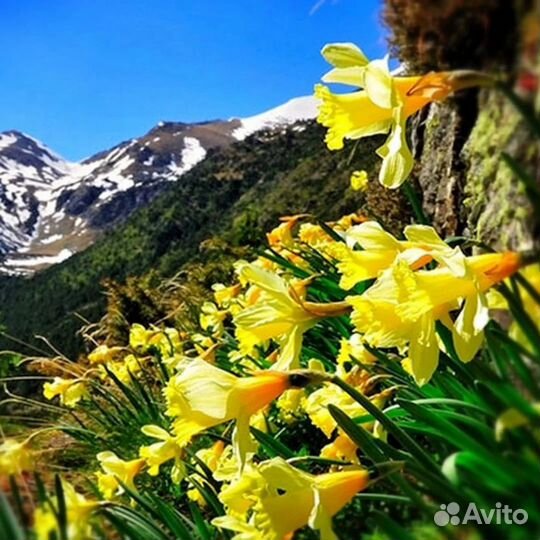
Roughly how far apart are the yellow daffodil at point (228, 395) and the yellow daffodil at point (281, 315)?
0.23 metres

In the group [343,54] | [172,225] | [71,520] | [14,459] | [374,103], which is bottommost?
[71,520]

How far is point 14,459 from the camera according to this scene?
4.16 ft

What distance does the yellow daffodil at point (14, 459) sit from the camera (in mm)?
1196

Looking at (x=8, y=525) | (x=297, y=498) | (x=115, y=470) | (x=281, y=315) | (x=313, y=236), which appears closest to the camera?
(x=8, y=525)

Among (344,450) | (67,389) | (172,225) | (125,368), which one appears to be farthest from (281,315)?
(172,225)

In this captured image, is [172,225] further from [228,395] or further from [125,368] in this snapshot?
[228,395]

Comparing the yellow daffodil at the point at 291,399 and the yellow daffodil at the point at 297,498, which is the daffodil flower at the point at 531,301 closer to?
the yellow daffodil at the point at 297,498

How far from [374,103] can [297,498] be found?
921 millimetres

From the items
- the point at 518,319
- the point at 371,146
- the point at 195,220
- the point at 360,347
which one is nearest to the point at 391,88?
the point at 518,319

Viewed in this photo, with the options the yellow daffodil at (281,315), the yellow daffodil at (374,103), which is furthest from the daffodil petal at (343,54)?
the yellow daffodil at (281,315)

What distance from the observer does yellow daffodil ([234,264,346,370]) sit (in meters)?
1.86

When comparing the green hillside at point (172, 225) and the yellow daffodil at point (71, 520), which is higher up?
the green hillside at point (172, 225)

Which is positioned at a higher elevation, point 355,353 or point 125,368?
point 125,368

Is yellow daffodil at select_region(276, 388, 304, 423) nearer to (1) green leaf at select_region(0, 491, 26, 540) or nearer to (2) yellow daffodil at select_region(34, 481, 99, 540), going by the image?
(2) yellow daffodil at select_region(34, 481, 99, 540)
